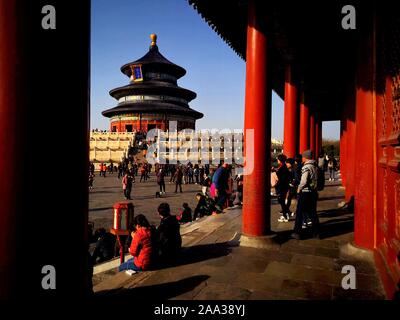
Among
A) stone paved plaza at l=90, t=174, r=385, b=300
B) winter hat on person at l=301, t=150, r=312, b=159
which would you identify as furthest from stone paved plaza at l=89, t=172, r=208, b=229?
winter hat on person at l=301, t=150, r=312, b=159

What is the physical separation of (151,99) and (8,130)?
141 ft

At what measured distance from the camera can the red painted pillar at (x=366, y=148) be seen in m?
3.92

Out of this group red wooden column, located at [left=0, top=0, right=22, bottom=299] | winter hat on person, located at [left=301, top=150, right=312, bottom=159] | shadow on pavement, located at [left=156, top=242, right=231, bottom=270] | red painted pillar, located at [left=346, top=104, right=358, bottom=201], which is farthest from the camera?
red painted pillar, located at [left=346, top=104, right=358, bottom=201]

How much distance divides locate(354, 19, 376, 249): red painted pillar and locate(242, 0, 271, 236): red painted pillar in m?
1.35

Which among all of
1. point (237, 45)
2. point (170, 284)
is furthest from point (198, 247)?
point (237, 45)

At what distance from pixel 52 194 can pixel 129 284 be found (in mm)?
2342

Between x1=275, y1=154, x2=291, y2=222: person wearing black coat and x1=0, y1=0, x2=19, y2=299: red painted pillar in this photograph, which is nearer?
x1=0, y1=0, x2=19, y2=299: red painted pillar

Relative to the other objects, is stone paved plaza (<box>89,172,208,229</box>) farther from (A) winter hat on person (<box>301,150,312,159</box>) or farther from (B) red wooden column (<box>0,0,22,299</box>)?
(B) red wooden column (<box>0,0,22,299</box>)

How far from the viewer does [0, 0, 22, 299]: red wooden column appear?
4.58 ft

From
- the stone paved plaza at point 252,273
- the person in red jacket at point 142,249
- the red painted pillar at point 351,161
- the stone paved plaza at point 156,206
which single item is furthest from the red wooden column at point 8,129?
the red painted pillar at point 351,161

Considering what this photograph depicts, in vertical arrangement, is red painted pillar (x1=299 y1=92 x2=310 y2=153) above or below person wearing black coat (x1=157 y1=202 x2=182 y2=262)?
above

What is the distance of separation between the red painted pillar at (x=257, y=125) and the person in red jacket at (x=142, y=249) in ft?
5.75

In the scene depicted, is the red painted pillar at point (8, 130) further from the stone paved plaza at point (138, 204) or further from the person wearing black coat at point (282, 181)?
the stone paved plaza at point (138, 204)

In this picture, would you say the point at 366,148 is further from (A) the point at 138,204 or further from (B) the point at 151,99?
(B) the point at 151,99
